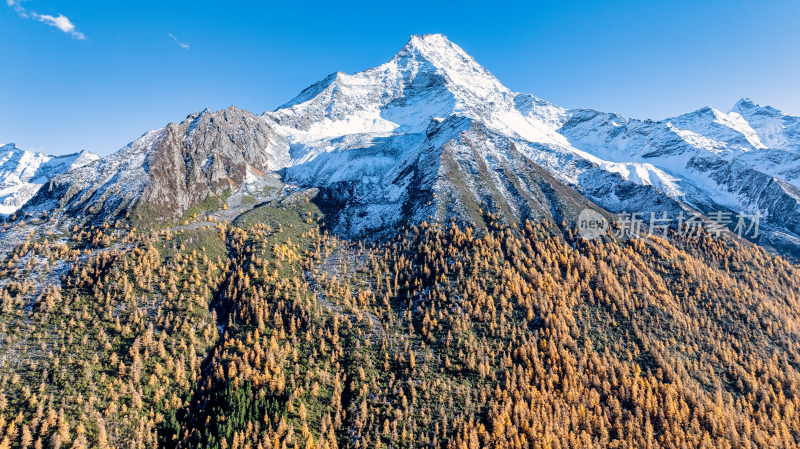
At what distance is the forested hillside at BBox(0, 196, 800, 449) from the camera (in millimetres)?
131125

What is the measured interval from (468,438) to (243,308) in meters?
119

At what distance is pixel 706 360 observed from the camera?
173 m

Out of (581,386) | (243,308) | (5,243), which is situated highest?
(5,243)

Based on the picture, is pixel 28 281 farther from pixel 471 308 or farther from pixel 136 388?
pixel 471 308

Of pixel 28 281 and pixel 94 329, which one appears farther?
pixel 28 281

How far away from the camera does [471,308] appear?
18625 cm

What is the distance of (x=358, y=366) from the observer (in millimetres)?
157125

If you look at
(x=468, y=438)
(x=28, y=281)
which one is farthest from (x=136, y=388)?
(x=468, y=438)

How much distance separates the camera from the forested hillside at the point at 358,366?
13112cm

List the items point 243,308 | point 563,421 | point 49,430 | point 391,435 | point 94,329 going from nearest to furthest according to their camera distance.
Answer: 1. point 49,430
2. point 391,435
3. point 563,421
4. point 94,329
5. point 243,308

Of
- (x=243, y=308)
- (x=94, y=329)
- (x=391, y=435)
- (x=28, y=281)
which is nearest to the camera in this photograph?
(x=391, y=435)

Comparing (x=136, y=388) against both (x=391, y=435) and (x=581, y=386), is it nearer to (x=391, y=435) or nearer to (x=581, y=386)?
(x=391, y=435)

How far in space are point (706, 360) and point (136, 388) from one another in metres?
245

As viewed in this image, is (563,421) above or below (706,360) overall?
below
